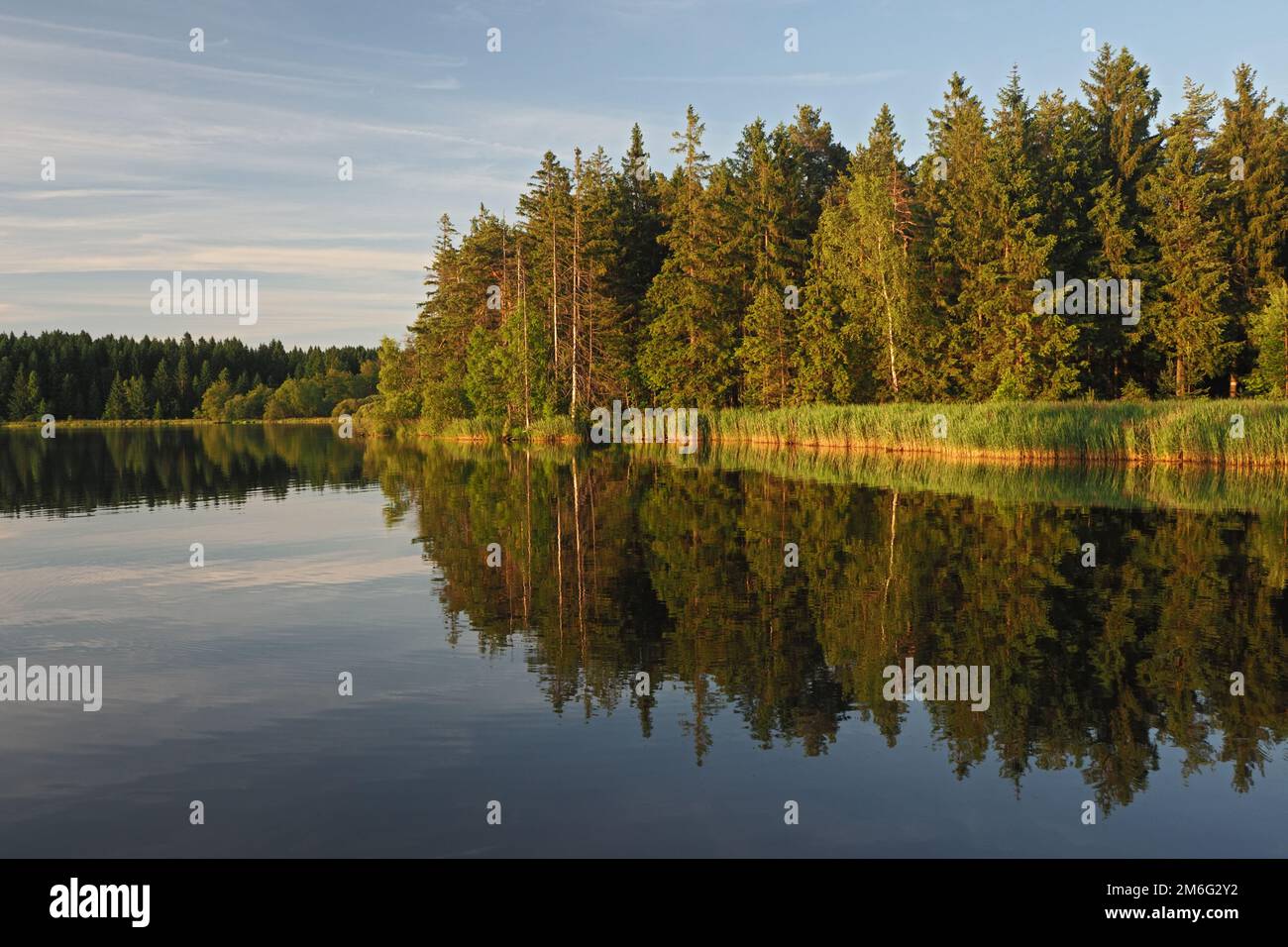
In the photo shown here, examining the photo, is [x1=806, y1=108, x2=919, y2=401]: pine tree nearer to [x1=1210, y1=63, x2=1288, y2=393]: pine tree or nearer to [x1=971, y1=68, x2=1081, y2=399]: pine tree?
[x1=971, y1=68, x2=1081, y2=399]: pine tree

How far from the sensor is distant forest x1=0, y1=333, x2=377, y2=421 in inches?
6383

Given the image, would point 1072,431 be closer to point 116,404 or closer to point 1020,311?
point 1020,311

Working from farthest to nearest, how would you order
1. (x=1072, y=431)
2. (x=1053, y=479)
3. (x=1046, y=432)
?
1. (x=1046, y=432)
2. (x=1072, y=431)
3. (x=1053, y=479)

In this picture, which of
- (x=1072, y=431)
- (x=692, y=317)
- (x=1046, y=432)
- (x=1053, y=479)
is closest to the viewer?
(x=1053, y=479)

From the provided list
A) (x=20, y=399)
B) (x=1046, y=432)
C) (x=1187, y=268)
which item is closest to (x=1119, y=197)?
(x=1187, y=268)

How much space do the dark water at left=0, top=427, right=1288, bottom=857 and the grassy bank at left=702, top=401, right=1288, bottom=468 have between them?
49.8 ft

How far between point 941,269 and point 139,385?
153 m

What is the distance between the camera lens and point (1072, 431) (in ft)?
145

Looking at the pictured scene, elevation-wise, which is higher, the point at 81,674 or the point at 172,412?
the point at 172,412

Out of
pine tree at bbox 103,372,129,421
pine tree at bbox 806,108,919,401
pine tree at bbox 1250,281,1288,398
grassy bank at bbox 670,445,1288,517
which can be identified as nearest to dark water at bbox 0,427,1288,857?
grassy bank at bbox 670,445,1288,517
